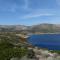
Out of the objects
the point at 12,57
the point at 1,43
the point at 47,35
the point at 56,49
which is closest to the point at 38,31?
the point at 47,35

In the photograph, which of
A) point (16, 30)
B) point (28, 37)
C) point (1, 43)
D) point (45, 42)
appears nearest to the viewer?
point (1, 43)

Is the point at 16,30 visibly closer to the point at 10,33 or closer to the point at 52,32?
the point at 10,33

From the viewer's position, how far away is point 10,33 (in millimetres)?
8008

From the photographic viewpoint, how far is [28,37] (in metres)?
8.31

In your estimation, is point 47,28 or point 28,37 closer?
point 47,28

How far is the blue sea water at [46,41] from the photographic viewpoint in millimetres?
6865

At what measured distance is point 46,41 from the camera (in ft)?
23.8

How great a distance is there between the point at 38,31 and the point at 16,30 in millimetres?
803

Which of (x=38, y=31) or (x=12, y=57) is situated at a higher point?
(x=38, y=31)

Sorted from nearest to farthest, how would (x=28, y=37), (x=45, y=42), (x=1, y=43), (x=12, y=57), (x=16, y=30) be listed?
(x=12, y=57) → (x=1, y=43) → (x=45, y=42) → (x=16, y=30) → (x=28, y=37)

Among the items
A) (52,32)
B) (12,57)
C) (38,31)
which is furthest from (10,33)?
(12,57)

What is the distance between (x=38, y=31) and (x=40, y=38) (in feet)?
1.38

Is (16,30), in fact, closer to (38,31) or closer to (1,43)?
(38,31)

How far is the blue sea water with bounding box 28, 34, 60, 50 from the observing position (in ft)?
22.5
